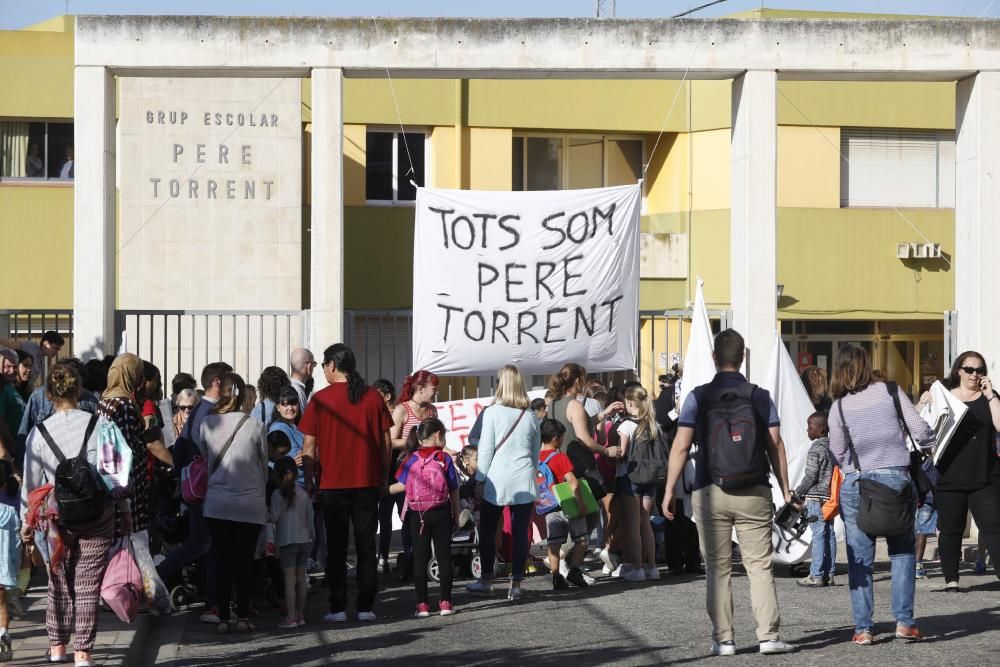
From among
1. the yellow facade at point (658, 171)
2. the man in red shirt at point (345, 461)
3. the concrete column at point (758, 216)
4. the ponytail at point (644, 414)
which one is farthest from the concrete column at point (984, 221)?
the yellow facade at point (658, 171)

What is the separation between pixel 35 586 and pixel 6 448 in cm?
335

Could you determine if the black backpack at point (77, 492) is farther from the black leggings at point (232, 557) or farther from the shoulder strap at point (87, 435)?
the black leggings at point (232, 557)

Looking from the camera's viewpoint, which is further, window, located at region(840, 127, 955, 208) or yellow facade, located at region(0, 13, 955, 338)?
window, located at region(840, 127, 955, 208)

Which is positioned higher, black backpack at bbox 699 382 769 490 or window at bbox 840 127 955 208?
window at bbox 840 127 955 208

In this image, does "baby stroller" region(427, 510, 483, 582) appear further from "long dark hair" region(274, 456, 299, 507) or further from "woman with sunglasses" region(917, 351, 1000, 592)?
"woman with sunglasses" region(917, 351, 1000, 592)

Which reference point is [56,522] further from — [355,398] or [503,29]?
[503,29]

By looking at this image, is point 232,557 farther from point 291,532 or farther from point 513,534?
point 513,534

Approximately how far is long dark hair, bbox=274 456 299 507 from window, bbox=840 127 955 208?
16798 mm

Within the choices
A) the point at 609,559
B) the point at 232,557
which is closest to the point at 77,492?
the point at 232,557

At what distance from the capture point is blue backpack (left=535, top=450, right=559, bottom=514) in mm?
12219

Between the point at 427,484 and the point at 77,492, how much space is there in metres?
3.39

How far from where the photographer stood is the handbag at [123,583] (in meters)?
8.37

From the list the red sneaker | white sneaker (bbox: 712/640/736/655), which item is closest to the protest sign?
the red sneaker

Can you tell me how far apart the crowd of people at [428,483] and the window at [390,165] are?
10.8m
